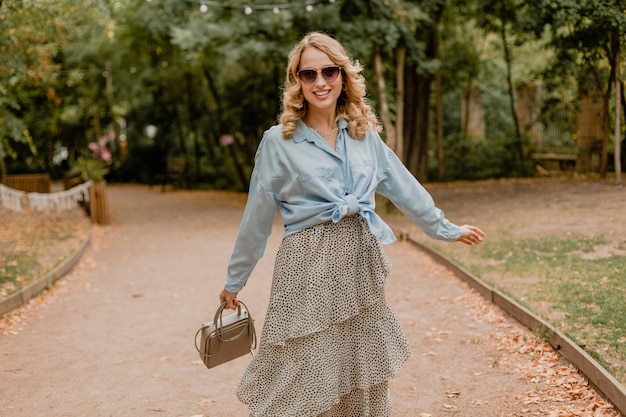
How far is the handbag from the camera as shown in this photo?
3.41 meters

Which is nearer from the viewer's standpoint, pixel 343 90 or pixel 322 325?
pixel 322 325

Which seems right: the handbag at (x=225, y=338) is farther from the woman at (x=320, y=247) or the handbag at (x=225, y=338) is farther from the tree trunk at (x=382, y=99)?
the tree trunk at (x=382, y=99)

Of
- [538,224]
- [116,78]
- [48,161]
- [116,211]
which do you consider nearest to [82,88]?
[116,78]

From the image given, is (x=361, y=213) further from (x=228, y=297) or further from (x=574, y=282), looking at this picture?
(x=574, y=282)

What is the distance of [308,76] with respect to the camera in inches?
125

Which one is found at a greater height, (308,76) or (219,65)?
(219,65)

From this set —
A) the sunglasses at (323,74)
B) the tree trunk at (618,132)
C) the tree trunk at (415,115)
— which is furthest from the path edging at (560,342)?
the tree trunk at (415,115)

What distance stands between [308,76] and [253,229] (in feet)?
2.39

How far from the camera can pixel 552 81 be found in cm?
2083

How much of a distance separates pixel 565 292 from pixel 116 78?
3151cm

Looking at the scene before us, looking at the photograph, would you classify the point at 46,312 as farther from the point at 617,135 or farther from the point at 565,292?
the point at 617,135

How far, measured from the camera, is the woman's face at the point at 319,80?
10.4ft

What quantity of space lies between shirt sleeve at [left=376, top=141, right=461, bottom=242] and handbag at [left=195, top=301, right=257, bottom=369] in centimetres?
89

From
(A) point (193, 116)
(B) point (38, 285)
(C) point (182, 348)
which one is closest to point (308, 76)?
(C) point (182, 348)
